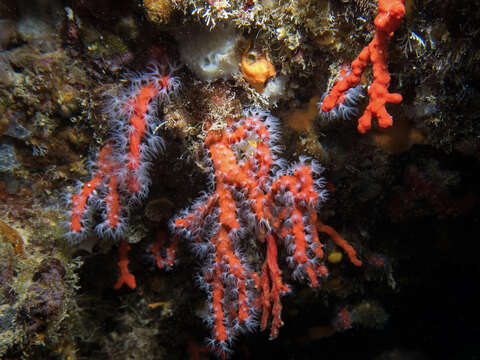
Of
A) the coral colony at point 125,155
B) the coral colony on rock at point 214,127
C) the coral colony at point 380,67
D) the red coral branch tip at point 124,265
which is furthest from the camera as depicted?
the red coral branch tip at point 124,265

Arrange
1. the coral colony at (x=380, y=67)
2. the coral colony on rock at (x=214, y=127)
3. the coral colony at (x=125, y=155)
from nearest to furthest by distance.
Answer: the coral colony at (x=380, y=67) → the coral colony on rock at (x=214, y=127) → the coral colony at (x=125, y=155)

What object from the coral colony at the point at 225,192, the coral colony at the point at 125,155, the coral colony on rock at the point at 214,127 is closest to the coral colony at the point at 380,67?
the coral colony on rock at the point at 214,127

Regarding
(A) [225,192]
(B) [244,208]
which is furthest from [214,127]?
(B) [244,208]

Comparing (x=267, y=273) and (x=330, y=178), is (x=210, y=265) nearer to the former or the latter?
(x=267, y=273)

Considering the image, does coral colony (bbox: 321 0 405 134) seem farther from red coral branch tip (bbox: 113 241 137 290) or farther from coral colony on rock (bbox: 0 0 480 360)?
red coral branch tip (bbox: 113 241 137 290)

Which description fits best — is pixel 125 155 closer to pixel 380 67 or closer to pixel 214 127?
pixel 214 127

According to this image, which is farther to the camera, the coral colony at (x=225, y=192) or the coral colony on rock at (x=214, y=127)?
the coral colony at (x=225, y=192)

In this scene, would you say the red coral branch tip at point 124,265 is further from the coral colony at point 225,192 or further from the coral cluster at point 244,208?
the coral cluster at point 244,208

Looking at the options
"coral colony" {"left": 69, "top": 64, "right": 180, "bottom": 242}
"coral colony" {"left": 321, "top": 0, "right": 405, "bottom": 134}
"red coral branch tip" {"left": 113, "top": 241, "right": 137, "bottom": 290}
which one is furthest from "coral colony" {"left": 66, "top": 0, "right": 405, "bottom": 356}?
"red coral branch tip" {"left": 113, "top": 241, "right": 137, "bottom": 290}
